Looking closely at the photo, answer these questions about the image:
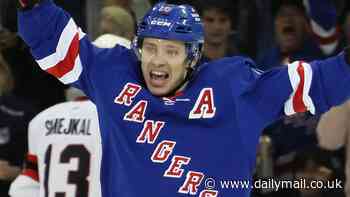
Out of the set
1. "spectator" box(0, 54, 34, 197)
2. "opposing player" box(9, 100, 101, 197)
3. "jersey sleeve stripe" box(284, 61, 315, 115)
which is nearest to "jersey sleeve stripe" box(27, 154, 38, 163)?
"opposing player" box(9, 100, 101, 197)

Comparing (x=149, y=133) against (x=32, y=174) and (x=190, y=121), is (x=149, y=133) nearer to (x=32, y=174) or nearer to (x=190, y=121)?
(x=190, y=121)

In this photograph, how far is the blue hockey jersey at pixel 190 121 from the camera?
3.60 m

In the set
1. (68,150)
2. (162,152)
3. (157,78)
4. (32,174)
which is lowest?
(32,174)

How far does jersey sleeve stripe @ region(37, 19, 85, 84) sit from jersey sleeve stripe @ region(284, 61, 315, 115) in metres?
0.72

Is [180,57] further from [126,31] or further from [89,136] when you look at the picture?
[126,31]

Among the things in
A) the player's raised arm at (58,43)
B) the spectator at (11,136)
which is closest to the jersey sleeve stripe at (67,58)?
the player's raised arm at (58,43)

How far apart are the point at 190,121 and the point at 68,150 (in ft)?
2.65

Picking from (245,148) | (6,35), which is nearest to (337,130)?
(245,148)

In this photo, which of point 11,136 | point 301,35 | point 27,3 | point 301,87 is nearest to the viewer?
point 27,3

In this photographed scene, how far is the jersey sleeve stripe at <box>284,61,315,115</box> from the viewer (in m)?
3.58

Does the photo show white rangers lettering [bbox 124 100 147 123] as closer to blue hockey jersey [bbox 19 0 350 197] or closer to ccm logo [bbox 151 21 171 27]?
blue hockey jersey [bbox 19 0 350 197]

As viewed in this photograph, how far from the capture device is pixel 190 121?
3633mm

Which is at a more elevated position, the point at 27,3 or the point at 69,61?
the point at 27,3

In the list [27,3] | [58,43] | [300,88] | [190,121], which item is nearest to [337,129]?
[300,88]
